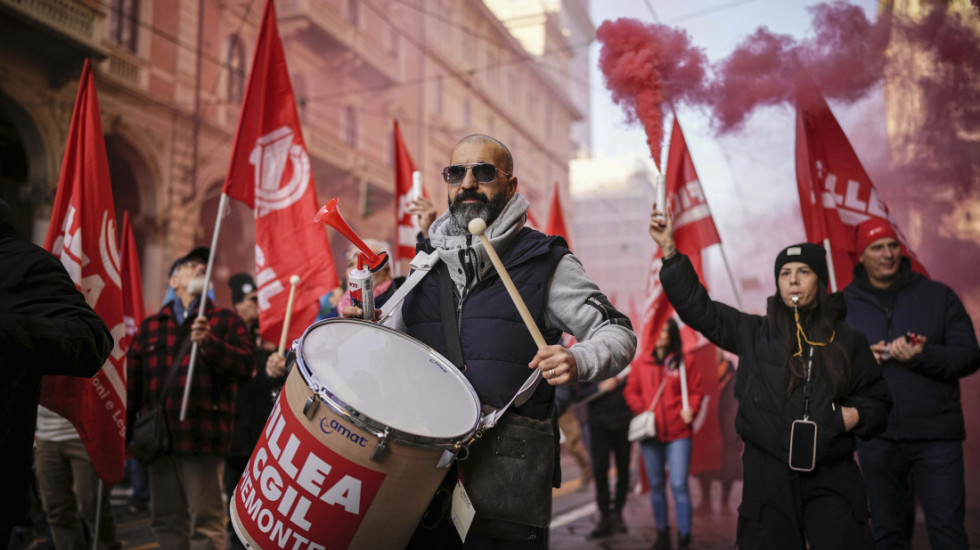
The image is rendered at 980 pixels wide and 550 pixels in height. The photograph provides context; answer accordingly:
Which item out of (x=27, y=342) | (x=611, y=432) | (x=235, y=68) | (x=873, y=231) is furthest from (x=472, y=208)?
(x=235, y=68)

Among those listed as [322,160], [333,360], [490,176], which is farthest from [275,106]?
[322,160]

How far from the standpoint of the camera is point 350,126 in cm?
1981

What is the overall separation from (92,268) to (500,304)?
3056 mm

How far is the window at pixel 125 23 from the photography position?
12852mm

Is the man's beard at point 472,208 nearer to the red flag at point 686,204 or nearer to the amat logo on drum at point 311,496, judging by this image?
the amat logo on drum at point 311,496

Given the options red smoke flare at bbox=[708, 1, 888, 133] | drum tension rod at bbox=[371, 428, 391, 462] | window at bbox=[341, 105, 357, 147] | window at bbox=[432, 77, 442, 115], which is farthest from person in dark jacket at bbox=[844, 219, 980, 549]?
window at bbox=[432, 77, 442, 115]

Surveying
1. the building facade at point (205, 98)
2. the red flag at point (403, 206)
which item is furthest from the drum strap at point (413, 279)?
the building facade at point (205, 98)

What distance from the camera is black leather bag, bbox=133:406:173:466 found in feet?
15.0

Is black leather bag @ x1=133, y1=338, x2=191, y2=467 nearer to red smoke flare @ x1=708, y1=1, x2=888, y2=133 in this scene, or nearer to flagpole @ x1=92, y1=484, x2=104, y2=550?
flagpole @ x1=92, y1=484, x2=104, y2=550

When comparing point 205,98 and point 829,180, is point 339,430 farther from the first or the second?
point 205,98

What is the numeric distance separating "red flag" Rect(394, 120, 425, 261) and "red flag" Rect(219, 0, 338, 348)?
1350 millimetres

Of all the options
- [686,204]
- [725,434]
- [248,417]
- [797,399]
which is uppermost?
[686,204]

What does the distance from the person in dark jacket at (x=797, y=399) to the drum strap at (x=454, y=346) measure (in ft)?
4.88

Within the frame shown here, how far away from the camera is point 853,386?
363cm
